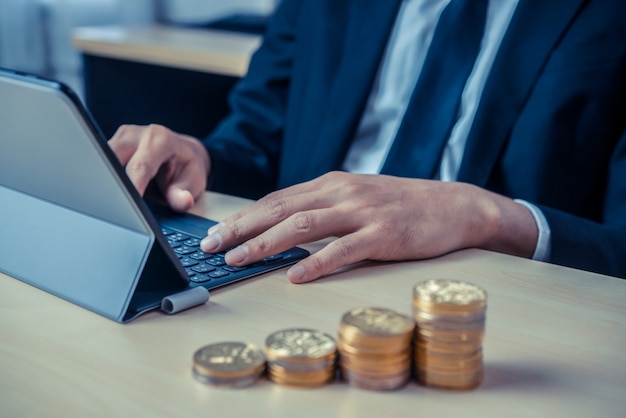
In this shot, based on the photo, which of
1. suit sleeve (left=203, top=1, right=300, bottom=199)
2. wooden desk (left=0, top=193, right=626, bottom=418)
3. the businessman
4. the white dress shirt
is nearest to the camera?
wooden desk (left=0, top=193, right=626, bottom=418)

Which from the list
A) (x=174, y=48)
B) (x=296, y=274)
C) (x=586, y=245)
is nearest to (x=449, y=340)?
(x=296, y=274)

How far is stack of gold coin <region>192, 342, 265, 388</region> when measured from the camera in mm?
592

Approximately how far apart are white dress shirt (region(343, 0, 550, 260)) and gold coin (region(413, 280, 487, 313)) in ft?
2.18

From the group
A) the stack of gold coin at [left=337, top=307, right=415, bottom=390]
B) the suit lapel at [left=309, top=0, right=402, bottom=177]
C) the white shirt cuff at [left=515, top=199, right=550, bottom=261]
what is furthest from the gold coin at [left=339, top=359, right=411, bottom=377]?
the suit lapel at [left=309, top=0, right=402, bottom=177]

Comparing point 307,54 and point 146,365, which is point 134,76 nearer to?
point 307,54

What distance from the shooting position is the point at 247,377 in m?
0.60

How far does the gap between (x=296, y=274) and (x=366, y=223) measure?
0.12m

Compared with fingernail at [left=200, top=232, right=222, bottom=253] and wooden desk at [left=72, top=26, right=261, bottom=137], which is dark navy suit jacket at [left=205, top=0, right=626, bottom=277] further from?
wooden desk at [left=72, top=26, right=261, bottom=137]

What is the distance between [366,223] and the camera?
886mm

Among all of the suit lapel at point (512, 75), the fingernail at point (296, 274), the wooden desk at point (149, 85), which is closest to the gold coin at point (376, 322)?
the fingernail at point (296, 274)

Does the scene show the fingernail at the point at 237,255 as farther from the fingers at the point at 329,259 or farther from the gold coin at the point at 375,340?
the gold coin at the point at 375,340

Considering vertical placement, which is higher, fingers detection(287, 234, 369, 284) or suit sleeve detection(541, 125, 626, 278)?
fingers detection(287, 234, 369, 284)

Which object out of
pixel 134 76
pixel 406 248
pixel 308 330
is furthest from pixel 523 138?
pixel 134 76

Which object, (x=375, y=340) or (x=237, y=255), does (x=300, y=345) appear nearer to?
(x=375, y=340)
